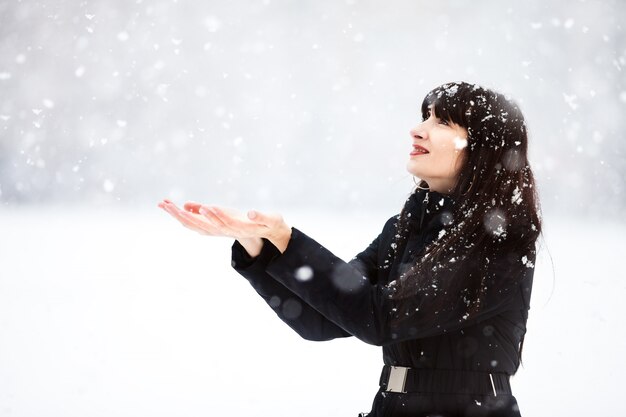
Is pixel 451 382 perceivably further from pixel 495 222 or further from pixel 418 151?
pixel 418 151

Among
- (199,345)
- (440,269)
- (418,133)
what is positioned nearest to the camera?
(440,269)

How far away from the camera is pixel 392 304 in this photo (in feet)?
3.89

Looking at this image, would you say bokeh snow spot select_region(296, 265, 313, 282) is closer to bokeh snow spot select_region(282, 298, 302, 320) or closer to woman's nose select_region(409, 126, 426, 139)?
bokeh snow spot select_region(282, 298, 302, 320)

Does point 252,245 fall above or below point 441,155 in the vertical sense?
below

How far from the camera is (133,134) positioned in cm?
2636

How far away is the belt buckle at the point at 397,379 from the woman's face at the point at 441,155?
18.5 inches

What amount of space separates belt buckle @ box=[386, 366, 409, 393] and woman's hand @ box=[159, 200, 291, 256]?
17.1 inches

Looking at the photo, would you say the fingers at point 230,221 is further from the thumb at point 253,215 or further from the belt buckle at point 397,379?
the belt buckle at point 397,379

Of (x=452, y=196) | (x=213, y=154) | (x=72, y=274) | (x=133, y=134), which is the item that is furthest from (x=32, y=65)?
(x=452, y=196)

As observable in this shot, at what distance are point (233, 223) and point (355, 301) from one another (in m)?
0.29

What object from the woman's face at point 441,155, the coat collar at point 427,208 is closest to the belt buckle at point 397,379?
the coat collar at point 427,208

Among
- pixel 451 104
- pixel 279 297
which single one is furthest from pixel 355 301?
pixel 451 104

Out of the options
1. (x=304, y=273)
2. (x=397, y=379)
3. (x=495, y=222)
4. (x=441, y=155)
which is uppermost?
(x=441, y=155)

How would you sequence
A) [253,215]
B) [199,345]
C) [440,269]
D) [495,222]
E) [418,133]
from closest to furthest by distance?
[253,215] → [440,269] → [495,222] → [418,133] → [199,345]
